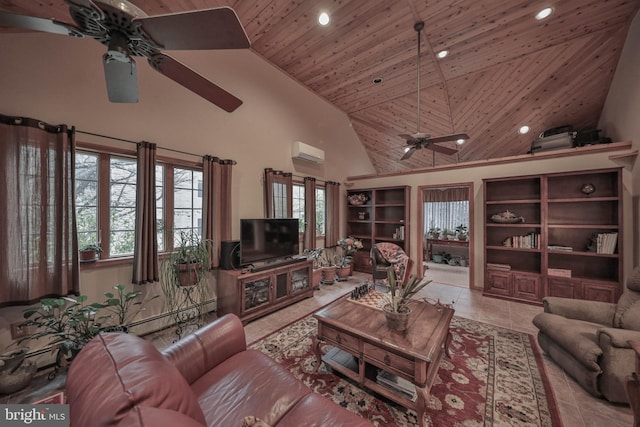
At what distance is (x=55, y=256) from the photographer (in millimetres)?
2006

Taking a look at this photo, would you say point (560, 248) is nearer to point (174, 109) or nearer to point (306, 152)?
point (306, 152)

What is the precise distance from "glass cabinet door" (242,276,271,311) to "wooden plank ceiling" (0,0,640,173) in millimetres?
3168

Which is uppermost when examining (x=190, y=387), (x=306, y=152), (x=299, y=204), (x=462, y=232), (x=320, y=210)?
(x=306, y=152)

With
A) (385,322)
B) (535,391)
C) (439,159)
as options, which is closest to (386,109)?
(439,159)

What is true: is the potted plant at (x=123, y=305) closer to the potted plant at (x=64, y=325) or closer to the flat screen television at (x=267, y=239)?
the potted plant at (x=64, y=325)

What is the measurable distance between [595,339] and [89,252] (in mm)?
4447

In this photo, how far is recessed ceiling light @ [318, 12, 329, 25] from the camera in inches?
110

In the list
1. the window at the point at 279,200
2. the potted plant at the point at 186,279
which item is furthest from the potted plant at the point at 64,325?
the window at the point at 279,200

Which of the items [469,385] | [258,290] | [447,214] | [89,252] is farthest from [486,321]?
[447,214]

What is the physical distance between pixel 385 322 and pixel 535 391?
4.10 ft

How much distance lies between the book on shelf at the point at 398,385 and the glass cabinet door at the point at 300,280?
1977mm

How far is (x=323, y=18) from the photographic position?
9.29ft

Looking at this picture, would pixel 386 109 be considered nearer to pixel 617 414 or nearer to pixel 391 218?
pixel 391 218

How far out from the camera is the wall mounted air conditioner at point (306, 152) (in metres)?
4.26
